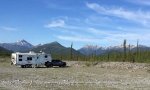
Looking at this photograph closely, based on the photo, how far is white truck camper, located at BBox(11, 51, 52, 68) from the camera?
8850 centimetres

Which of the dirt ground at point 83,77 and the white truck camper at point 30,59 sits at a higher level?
the white truck camper at point 30,59

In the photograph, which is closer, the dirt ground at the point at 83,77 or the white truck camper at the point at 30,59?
the dirt ground at the point at 83,77

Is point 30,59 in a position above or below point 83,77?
above

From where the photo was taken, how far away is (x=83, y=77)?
52875mm

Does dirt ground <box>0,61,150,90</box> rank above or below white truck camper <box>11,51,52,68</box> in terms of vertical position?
below

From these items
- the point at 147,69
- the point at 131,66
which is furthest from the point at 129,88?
the point at 131,66

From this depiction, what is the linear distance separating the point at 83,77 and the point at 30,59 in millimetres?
38634

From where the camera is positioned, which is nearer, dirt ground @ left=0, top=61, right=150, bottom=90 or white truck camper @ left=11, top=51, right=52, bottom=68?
dirt ground @ left=0, top=61, right=150, bottom=90

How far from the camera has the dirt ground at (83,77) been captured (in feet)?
127

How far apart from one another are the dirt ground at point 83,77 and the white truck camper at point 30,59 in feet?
19.5

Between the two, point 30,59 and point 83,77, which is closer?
point 83,77

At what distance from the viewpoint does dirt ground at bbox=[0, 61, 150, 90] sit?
3879cm

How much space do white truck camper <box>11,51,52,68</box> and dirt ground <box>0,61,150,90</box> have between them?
234 inches

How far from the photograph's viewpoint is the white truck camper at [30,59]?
290ft
